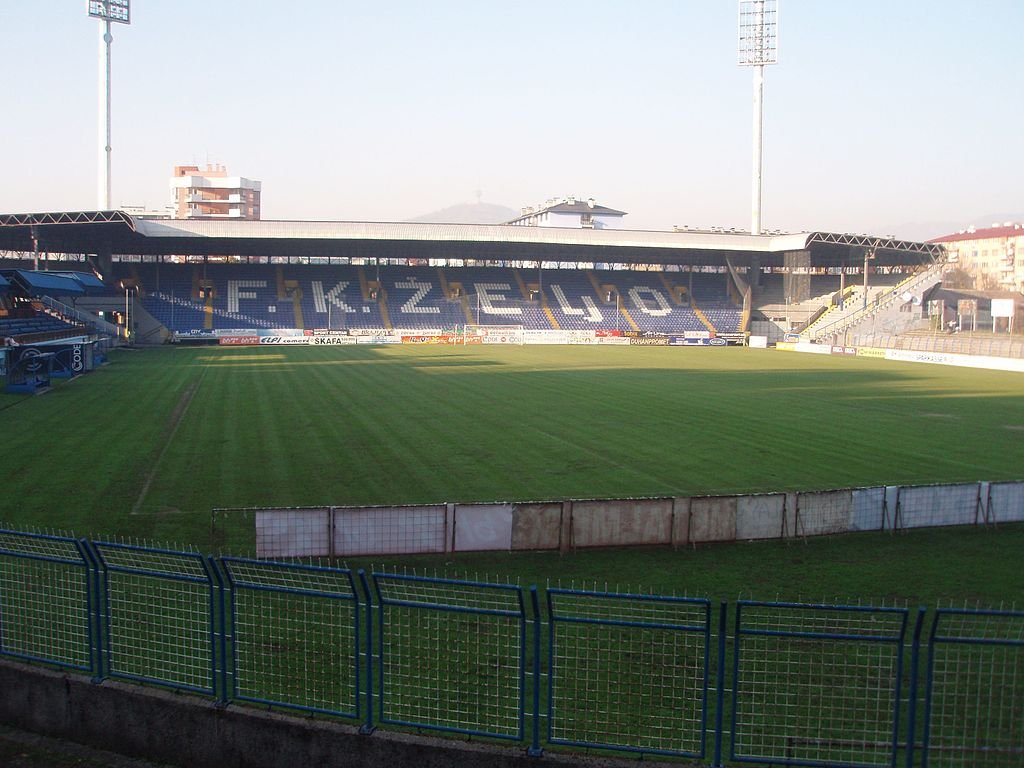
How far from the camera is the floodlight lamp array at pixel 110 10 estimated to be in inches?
2724

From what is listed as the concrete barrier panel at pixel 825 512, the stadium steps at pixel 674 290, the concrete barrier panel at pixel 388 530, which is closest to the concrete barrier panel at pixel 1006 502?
the concrete barrier panel at pixel 825 512

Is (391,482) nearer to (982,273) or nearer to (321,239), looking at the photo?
(321,239)

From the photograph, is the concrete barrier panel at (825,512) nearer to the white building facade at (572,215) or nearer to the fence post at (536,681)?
the fence post at (536,681)

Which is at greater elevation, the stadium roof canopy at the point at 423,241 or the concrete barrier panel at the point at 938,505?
the stadium roof canopy at the point at 423,241

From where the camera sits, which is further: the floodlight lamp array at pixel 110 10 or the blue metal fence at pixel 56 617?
the floodlight lamp array at pixel 110 10

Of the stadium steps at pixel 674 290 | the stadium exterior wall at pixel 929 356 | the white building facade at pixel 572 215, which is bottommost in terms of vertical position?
the stadium exterior wall at pixel 929 356

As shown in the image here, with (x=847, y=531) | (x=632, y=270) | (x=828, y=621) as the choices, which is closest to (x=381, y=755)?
(x=828, y=621)

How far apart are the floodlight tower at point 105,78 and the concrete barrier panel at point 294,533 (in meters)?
63.4

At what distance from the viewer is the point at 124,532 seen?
49.0 ft

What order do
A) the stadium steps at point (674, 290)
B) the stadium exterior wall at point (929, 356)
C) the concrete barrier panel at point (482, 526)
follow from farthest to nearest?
1. the stadium steps at point (674, 290)
2. the stadium exterior wall at point (929, 356)
3. the concrete barrier panel at point (482, 526)

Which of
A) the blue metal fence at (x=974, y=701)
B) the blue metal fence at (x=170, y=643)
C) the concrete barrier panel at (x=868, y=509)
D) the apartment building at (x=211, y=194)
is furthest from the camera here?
the apartment building at (x=211, y=194)

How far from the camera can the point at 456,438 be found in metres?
25.0

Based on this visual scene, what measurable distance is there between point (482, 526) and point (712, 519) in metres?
3.88

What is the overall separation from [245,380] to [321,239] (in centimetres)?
3381
